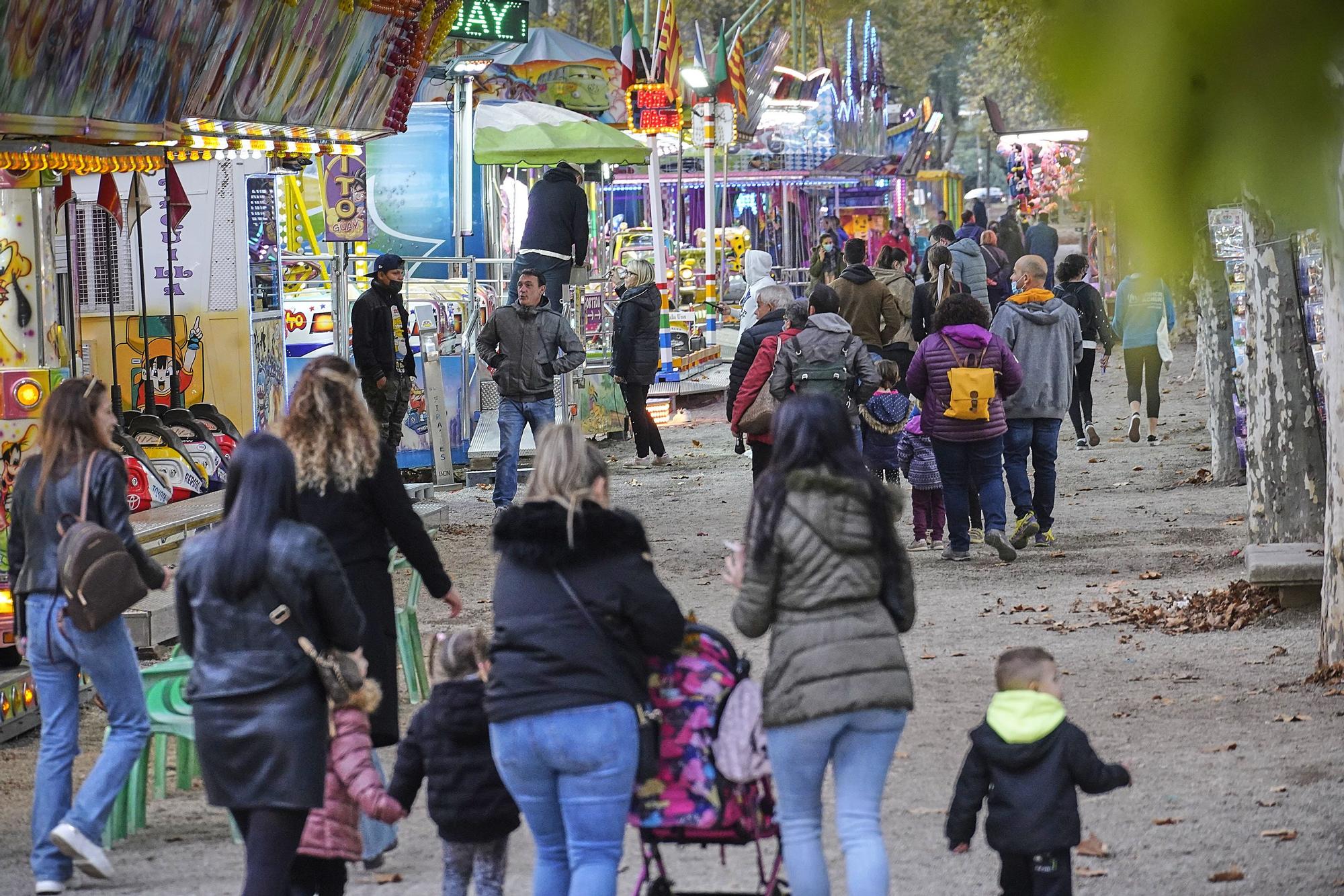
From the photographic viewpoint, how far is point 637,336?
1667cm

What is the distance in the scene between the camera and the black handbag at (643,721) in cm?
425

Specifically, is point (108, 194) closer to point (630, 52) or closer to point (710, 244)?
point (630, 52)

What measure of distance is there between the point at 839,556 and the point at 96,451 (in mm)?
2661

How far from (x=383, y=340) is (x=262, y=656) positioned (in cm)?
1013

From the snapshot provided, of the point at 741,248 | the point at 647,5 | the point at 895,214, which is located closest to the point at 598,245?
the point at 647,5

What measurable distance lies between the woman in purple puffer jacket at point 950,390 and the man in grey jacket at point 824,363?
0.35 m

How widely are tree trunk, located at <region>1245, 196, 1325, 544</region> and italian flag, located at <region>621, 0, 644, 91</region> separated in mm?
14747

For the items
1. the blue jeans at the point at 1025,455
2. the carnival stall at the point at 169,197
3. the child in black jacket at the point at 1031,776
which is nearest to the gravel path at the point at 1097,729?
the blue jeans at the point at 1025,455

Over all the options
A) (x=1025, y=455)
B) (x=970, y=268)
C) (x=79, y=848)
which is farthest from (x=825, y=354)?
(x=79, y=848)

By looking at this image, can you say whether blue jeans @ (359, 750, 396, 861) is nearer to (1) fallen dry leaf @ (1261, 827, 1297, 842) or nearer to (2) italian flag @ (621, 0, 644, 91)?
(1) fallen dry leaf @ (1261, 827, 1297, 842)

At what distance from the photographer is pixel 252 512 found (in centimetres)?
437

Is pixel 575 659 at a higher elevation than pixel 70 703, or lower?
higher

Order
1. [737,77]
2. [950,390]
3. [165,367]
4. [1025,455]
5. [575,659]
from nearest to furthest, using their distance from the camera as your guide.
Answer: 1. [575,659]
2. [950,390]
3. [1025,455]
4. [165,367]
5. [737,77]

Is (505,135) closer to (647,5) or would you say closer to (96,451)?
(647,5)
